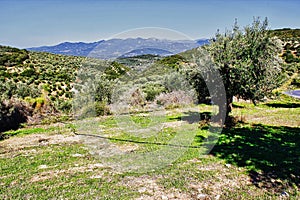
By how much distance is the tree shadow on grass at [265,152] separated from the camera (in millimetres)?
6934

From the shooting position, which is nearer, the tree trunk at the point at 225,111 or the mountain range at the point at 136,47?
the mountain range at the point at 136,47

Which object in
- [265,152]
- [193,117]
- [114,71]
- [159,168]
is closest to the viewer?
[159,168]

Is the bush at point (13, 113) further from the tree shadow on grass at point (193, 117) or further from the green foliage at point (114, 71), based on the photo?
the tree shadow on grass at point (193, 117)

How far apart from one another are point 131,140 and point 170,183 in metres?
4.67

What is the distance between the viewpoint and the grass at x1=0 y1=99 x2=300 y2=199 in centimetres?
638

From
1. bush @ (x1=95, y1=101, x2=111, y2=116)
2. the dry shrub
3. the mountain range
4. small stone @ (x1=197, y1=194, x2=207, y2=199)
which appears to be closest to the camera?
small stone @ (x1=197, y1=194, x2=207, y2=199)

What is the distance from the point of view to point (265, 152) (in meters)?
8.83

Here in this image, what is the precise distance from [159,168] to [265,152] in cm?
401

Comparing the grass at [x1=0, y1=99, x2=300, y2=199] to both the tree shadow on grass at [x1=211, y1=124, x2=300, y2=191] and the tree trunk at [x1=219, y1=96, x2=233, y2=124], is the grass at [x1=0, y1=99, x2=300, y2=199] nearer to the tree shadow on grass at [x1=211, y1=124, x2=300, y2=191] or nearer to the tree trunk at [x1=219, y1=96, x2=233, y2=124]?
the tree shadow on grass at [x1=211, y1=124, x2=300, y2=191]

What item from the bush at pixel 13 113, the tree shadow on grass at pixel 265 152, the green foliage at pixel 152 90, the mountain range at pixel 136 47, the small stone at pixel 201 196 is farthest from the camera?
the green foliage at pixel 152 90

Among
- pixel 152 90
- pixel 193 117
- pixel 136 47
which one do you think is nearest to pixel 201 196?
pixel 136 47

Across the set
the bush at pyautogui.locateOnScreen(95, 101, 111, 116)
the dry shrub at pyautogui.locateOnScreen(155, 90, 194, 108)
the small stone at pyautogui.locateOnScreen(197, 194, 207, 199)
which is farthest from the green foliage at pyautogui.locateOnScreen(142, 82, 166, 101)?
the small stone at pyautogui.locateOnScreen(197, 194, 207, 199)

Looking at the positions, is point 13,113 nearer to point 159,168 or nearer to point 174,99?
point 174,99

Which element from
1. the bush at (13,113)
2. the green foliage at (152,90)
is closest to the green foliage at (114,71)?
the green foliage at (152,90)
